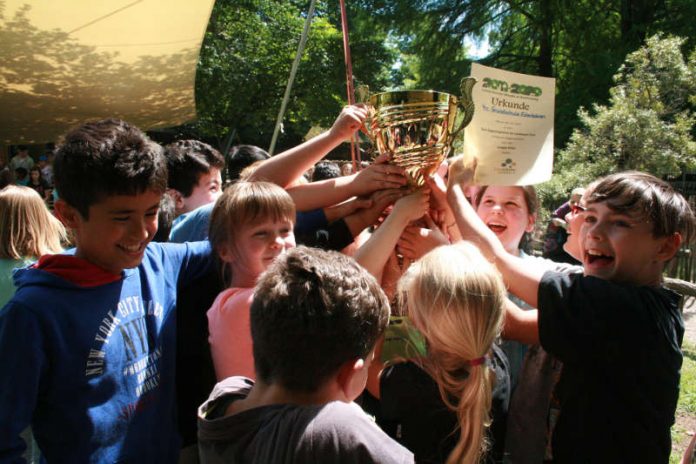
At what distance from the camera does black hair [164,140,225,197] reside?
3133 mm

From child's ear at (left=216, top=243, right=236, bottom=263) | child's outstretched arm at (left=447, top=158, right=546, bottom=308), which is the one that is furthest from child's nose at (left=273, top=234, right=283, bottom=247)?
child's outstretched arm at (left=447, top=158, right=546, bottom=308)

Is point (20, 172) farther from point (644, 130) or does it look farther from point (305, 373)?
point (644, 130)

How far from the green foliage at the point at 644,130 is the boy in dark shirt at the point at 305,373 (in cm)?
817

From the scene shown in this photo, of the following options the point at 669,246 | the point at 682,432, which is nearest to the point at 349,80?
the point at 669,246

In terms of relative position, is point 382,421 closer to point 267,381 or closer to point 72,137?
point 267,381

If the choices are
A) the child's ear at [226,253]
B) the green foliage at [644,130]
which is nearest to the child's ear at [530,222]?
the child's ear at [226,253]

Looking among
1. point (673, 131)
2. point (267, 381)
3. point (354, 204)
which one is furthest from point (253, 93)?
point (267, 381)

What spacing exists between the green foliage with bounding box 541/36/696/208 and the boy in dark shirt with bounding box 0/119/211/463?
8.12 meters

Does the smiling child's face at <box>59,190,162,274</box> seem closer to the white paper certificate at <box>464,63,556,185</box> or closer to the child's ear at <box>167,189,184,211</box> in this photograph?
the white paper certificate at <box>464,63,556,185</box>

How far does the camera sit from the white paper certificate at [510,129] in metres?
1.84

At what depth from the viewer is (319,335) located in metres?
1.03

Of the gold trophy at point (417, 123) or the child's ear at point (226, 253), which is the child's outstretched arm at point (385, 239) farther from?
the child's ear at point (226, 253)

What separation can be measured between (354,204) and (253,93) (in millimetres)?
13893

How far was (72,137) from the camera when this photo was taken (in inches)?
53.0
